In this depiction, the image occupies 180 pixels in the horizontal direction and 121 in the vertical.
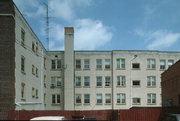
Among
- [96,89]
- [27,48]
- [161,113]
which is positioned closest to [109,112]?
[161,113]

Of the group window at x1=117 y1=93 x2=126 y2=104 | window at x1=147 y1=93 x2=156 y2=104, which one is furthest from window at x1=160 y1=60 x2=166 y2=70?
window at x1=117 y1=93 x2=126 y2=104

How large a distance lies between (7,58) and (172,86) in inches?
683

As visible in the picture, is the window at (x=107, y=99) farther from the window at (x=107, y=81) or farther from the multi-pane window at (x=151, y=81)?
the multi-pane window at (x=151, y=81)

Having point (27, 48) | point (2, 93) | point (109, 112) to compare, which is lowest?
point (109, 112)

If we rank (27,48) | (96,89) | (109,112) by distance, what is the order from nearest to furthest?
(109,112) < (27,48) < (96,89)

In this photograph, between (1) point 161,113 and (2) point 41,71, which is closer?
(1) point 161,113

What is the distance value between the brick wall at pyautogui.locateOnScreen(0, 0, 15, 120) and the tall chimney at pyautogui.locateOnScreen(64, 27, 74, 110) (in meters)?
23.6

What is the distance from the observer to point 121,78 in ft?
176

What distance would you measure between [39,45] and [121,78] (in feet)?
54.2

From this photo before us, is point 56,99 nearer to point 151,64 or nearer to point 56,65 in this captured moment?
point 56,65

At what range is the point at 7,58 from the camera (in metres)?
28.5

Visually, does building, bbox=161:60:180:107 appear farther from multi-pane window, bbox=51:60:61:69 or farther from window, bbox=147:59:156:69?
multi-pane window, bbox=51:60:61:69

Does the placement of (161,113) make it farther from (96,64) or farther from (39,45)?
(96,64)

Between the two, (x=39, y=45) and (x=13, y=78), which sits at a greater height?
(x=39, y=45)
